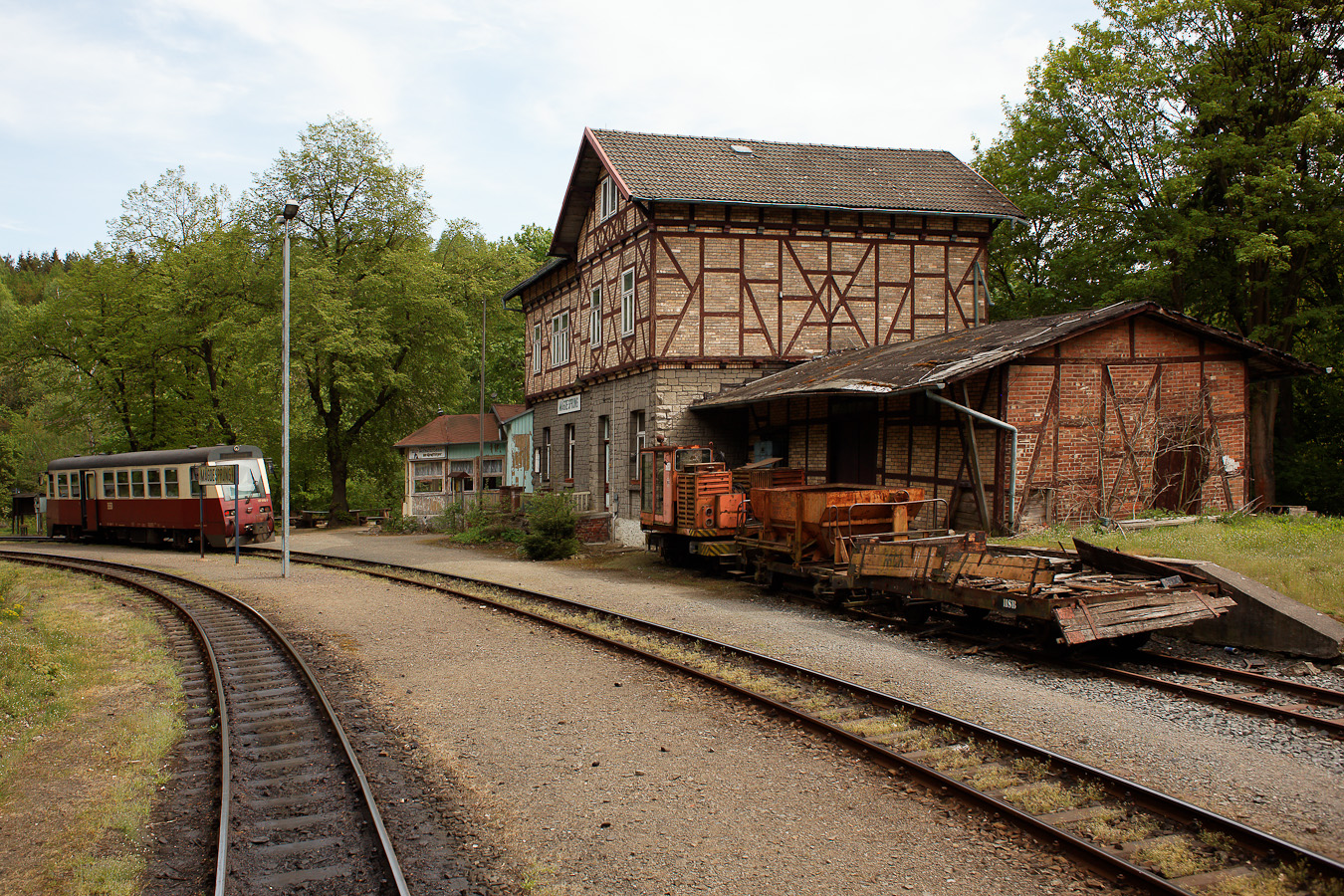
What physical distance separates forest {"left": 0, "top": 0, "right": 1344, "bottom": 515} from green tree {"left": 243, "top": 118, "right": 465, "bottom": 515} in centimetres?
9

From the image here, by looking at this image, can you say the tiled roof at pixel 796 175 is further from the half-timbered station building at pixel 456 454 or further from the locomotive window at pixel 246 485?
the half-timbered station building at pixel 456 454

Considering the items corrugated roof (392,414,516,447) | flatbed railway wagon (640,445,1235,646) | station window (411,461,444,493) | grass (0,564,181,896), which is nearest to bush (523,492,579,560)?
flatbed railway wagon (640,445,1235,646)

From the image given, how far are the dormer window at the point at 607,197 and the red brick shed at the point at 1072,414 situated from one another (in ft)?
31.1

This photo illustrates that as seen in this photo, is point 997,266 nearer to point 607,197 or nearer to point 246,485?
point 607,197

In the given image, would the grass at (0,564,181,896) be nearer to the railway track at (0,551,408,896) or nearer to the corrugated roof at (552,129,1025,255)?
the railway track at (0,551,408,896)

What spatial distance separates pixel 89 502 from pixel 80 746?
2492 centimetres

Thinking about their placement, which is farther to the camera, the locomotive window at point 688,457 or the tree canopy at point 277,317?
the tree canopy at point 277,317

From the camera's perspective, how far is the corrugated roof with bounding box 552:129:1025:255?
21062mm

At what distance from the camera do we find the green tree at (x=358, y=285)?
1248 inches

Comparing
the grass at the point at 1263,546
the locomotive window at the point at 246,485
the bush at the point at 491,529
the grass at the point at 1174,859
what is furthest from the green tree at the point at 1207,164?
the locomotive window at the point at 246,485

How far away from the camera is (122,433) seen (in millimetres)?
42438

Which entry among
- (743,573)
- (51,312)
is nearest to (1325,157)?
(743,573)

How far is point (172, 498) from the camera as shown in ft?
80.0

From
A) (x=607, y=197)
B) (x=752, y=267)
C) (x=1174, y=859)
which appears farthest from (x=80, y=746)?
(x=607, y=197)
